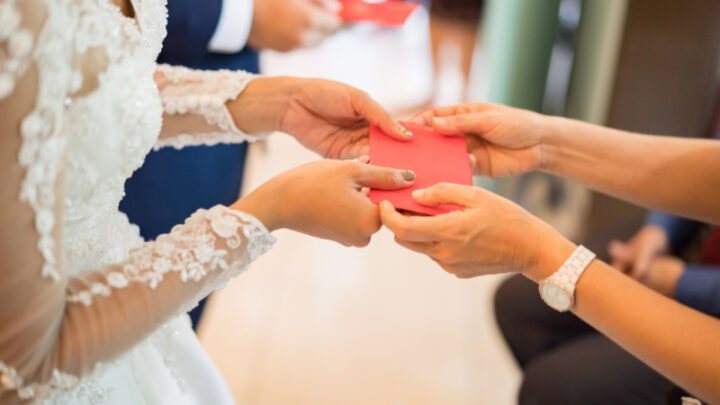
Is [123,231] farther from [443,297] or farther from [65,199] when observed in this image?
[443,297]

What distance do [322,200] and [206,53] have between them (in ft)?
2.50

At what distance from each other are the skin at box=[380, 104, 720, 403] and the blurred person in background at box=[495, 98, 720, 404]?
305 millimetres

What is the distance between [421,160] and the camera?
1055mm

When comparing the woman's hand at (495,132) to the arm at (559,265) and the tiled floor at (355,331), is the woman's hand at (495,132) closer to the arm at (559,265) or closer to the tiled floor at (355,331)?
the arm at (559,265)

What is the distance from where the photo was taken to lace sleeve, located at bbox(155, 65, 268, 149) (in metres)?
1.20

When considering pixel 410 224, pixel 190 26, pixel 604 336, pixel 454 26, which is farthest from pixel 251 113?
pixel 454 26

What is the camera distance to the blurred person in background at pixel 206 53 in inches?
53.7

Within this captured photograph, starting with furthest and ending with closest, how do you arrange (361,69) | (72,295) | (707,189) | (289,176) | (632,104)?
(361,69), (632,104), (707,189), (289,176), (72,295)

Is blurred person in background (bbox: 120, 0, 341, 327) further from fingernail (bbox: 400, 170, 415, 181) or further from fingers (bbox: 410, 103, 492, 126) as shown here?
fingernail (bbox: 400, 170, 415, 181)

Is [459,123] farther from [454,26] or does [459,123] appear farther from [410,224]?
[454,26]

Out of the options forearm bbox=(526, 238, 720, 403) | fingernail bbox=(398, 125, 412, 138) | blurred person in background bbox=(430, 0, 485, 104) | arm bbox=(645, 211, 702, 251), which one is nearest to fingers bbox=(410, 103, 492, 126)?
fingernail bbox=(398, 125, 412, 138)

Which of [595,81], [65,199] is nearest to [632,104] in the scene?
[595,81]

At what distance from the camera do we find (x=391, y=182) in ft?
3.10

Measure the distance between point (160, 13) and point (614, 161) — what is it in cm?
89
